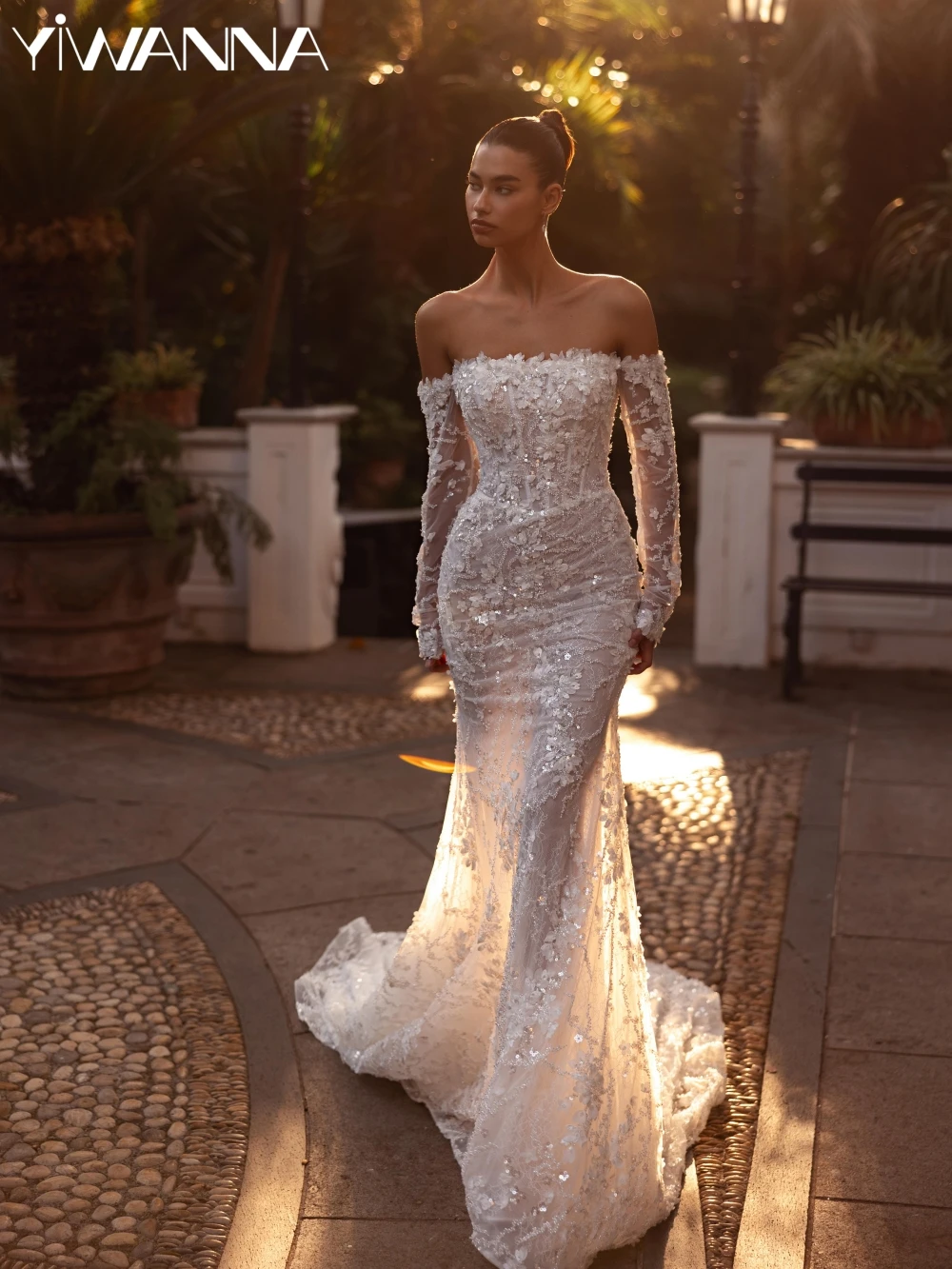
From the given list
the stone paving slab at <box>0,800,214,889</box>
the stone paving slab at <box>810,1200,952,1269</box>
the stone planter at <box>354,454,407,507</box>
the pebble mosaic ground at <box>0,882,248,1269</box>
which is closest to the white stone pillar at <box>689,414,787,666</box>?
the stone paving slab at <box>0,800,214,889</box>

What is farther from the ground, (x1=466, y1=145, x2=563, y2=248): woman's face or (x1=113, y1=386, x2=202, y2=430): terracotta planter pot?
(x1=466, y1=145, x2=563, y2=248): woman's face

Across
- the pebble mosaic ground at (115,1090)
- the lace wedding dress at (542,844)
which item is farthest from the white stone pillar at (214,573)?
the lace wedding dress at (542,844)

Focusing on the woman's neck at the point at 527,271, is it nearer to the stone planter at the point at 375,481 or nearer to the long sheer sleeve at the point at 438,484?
the long sheer sleeve at the point at 438,484

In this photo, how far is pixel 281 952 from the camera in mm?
4512

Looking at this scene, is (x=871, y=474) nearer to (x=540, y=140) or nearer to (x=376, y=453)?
(x=540, y=140)

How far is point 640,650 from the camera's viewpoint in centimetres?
331

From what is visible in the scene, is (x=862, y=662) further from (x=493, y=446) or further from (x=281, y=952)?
(x=493, y=446)

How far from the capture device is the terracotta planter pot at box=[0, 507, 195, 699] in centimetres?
743

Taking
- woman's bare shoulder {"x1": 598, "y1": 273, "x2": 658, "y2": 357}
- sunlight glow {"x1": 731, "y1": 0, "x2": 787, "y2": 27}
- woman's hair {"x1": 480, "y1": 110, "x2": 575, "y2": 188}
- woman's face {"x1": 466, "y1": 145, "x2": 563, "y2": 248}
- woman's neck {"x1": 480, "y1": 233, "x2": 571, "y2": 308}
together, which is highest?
sunlight glow {"x1": 731, "y1": 0, "x2": 787, "y2": 27}

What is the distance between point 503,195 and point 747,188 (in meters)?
5.95

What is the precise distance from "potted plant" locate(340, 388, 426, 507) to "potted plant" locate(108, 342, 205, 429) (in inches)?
230

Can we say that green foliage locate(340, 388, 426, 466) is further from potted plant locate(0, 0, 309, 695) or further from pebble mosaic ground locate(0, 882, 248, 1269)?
pebble mosaic ground locate(0, 882, 248, 1269)

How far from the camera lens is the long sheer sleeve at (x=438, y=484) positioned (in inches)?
137

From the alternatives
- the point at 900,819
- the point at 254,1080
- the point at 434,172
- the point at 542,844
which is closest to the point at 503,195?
the point at 542,844
